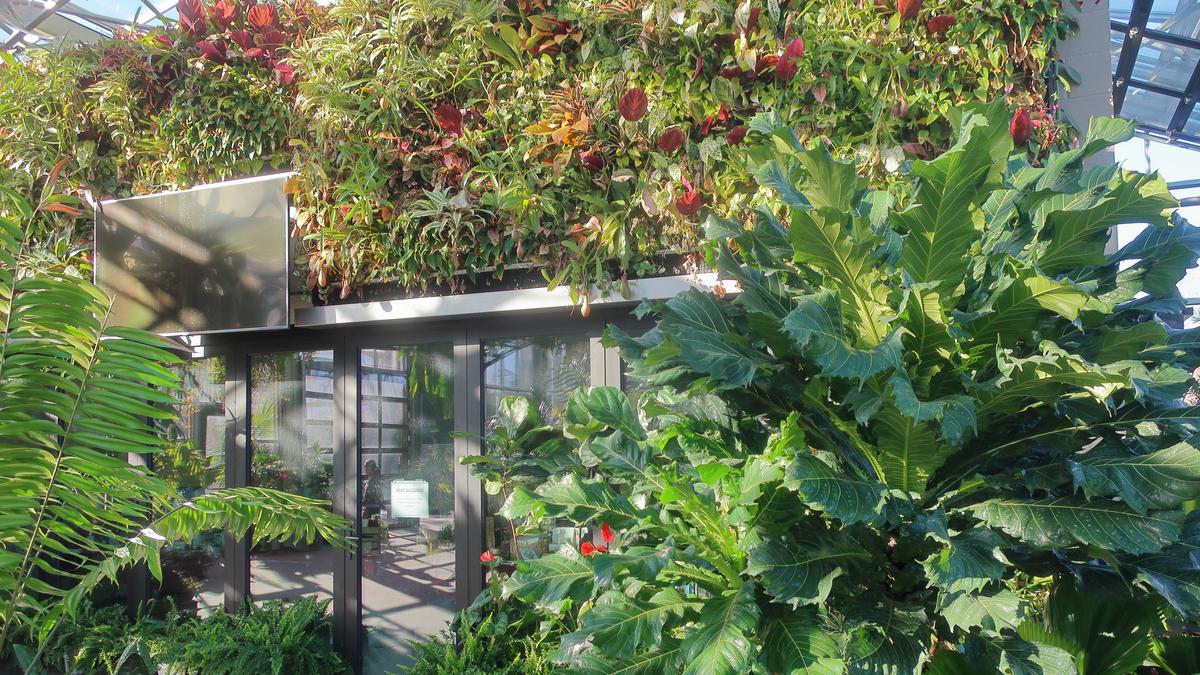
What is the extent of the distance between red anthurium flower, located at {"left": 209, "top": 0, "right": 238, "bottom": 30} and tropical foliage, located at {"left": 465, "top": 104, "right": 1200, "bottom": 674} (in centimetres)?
372

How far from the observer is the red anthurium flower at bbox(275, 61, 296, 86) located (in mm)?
4355

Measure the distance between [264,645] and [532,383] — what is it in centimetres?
182

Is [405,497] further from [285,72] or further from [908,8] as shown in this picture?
[908,8]

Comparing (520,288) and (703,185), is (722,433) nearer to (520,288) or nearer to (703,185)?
(703,185)

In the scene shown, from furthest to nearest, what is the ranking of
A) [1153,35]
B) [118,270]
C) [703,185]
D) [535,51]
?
[1153,35] < [118,270] < [535,51] < [703,185]

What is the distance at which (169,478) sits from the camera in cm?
496

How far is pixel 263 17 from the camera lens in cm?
446

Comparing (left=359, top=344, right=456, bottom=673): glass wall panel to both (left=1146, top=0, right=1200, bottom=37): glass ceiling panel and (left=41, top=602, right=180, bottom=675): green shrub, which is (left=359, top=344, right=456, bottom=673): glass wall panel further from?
(left=1146, top=0, right=1200, bottom=37): glass ceiling panel

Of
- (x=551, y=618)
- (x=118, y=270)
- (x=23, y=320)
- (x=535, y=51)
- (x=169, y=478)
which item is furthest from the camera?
(x=169, y=478)

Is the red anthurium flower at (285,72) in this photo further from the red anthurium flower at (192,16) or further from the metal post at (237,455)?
the metal post at (237,455)

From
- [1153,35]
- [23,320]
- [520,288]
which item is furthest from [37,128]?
[1153,35]

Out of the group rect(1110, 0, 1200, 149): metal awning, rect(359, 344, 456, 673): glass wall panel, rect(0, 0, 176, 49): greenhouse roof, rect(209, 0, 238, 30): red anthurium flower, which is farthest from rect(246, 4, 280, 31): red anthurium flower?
rect(1110, 0, 1200, 149): metal awning

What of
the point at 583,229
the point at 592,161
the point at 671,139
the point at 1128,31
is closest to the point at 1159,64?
the point at 1128,31

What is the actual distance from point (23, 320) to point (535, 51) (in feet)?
8.04
